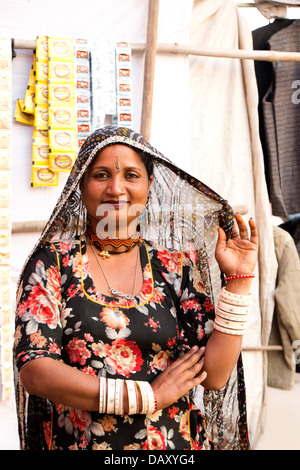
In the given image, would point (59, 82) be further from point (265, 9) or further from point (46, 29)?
Result: point (265, 9)

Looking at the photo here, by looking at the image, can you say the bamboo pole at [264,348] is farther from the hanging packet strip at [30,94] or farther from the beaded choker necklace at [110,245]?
the beaded choker necklace at [110,245]

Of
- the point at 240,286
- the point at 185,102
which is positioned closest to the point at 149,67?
the point at 185,102

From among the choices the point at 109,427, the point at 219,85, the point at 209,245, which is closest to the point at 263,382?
the point at 219,85

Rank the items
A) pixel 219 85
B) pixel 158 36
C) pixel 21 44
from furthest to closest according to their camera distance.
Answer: pixel 219 85 < pixel 158 36 < pixel 21 44

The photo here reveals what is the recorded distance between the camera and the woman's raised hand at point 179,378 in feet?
4.97

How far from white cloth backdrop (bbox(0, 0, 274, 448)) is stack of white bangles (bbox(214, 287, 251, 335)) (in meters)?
1.81

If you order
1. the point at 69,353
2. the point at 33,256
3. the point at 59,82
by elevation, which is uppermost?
the point at 59,82

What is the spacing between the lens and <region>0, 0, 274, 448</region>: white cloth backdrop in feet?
10.5

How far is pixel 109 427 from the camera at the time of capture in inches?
60.3

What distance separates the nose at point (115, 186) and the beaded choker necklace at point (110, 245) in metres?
0.16

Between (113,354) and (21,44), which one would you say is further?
(21,44)

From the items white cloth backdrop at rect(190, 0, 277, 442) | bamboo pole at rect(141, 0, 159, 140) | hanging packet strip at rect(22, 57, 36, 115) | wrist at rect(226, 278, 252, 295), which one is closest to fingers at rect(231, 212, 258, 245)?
wrist at rect(226, 278, 252, 295)

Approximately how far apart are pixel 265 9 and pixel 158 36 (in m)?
0.87

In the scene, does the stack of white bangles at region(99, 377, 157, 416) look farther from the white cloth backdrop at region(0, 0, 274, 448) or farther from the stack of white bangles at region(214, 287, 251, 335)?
the white cloth backdrop at region(0, 0, 274, 448)
